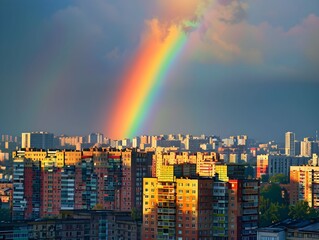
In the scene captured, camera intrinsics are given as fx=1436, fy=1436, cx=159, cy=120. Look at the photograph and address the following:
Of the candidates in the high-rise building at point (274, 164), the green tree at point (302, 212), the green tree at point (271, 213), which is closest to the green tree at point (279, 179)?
the high-rise building at point (274, 164)

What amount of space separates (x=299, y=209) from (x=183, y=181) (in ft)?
42.6

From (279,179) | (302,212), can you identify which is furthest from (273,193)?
(279,179)

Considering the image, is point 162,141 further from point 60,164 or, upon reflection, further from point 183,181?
point 183,181

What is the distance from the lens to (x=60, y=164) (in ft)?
Answer: 155

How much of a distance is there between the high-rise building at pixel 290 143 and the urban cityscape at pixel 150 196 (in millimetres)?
21796

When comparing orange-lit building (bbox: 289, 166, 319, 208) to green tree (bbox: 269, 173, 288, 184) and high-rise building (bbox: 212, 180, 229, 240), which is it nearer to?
green tree (bbox: 269, 173, 288, 184)

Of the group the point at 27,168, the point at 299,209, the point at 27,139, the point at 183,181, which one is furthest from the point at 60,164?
the point at 27,139

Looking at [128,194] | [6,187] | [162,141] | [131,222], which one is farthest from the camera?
[162,141]

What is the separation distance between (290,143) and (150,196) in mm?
66374

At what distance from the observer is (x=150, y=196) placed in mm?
33969

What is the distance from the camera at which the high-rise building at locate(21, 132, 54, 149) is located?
275 ft

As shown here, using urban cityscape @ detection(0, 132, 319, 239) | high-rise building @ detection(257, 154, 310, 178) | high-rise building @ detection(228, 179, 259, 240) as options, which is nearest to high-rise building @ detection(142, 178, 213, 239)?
urban cityscape @ detection(0, 132, 319, 239)

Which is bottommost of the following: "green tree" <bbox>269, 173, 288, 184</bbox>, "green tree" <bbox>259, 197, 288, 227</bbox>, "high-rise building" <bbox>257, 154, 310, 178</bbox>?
"green tree" <bbox>259, 197, 288, 227</bbox>

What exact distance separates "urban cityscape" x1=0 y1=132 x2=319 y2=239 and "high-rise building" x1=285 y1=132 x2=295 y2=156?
21.8 metres
